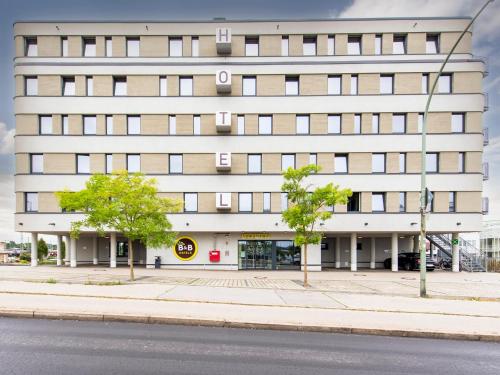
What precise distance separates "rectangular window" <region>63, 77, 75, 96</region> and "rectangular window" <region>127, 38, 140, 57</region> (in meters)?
5.05

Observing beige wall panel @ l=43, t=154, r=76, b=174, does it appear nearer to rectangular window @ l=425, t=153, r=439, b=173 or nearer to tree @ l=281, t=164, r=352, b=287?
tree @ l=281, t=164, r=352, b=287

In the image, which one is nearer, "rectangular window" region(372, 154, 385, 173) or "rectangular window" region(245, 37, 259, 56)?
"rectangular window" region(372, 154, 385, 173)

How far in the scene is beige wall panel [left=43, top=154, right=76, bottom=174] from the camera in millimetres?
24688

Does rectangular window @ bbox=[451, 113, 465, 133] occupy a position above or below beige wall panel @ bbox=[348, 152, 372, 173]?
above

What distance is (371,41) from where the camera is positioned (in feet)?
83.1

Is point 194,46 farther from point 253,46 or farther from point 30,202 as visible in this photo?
point 30,202

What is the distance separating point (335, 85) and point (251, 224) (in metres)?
13.0

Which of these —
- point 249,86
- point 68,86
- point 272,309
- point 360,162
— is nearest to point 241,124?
point 249,86

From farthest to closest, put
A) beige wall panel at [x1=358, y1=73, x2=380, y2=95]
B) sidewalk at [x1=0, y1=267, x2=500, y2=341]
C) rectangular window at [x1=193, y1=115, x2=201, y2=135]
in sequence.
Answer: rectangular window at [x1=193, y1=115, x2=201, y2=135] → beige wall panel at [x1=358, y1=73, x2=380, y2=95] → sidewalk at [x1=0, y1=267, x2=500, y2=341]

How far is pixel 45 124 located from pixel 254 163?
17.0 meters

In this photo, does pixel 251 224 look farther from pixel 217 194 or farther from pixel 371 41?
pixel 371 41

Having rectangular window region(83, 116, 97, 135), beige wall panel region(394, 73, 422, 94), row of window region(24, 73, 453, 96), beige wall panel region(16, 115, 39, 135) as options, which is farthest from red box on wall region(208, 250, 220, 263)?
beige wall panel region(394, 73, 422, 94)

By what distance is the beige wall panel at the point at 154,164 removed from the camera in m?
24.7

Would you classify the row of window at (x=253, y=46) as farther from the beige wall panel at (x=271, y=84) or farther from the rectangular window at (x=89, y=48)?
the beige wall panel at (x=271, y=84)
